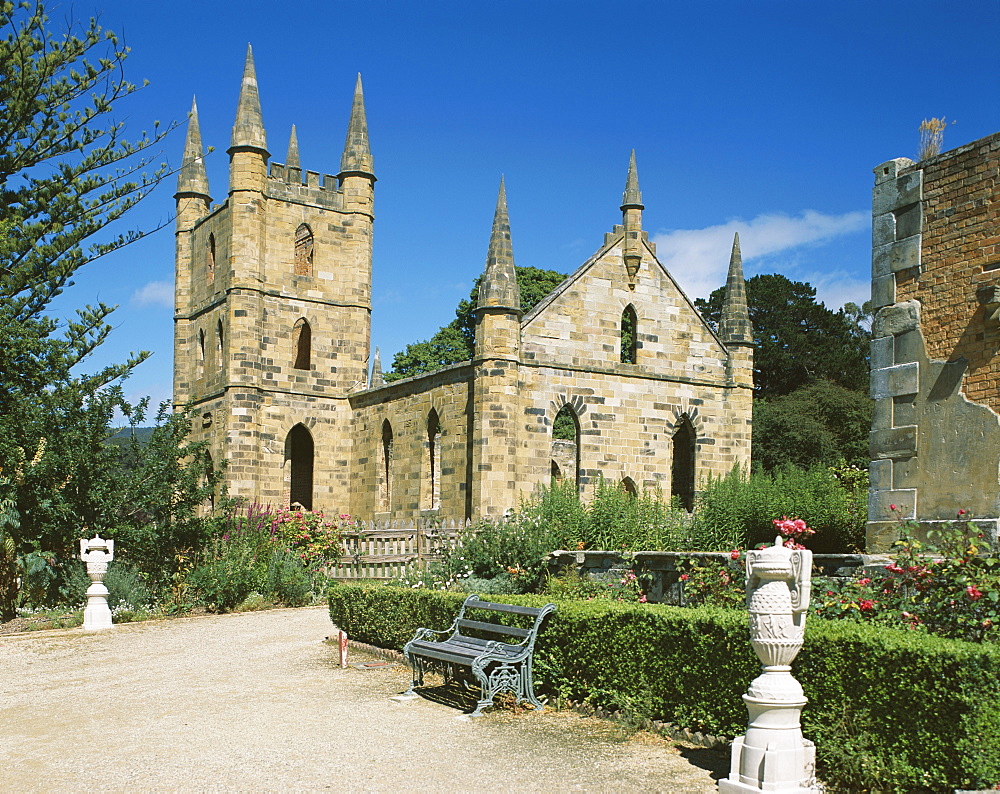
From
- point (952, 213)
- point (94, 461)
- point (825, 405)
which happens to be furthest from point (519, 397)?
point (825, 405)

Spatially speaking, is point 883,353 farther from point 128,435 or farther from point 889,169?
point 128,435

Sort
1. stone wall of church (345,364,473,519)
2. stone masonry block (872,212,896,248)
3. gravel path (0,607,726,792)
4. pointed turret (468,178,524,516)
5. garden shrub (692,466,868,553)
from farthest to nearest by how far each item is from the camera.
A: stone wall of church (345,364,473,519) < pointed turret (468,178,524,516) < garden shrub (692,466,868,553) < stone masonry block (872,212,896,248) < gravel path (0,607,726,792)

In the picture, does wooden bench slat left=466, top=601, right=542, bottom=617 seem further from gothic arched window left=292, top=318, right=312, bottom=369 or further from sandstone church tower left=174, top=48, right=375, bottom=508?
gothic arched window left=292, top=318, right=312, bottom=369

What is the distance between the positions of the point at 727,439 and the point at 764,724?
2091 centimetres

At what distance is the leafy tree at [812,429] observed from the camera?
133 feet

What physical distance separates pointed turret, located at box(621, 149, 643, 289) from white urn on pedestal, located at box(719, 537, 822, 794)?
19964 mm

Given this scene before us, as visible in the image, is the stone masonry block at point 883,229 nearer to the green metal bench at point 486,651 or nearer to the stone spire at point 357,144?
the green metal bench at point 486,651

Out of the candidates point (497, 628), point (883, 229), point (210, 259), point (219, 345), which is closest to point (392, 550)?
point (497, 628)

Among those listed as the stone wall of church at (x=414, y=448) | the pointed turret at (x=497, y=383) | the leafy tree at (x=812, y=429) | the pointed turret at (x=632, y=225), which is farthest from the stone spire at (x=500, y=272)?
the leafy tree at (x=812, y=429)

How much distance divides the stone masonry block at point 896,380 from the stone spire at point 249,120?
24.5 metres

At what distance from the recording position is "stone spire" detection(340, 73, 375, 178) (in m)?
33.3

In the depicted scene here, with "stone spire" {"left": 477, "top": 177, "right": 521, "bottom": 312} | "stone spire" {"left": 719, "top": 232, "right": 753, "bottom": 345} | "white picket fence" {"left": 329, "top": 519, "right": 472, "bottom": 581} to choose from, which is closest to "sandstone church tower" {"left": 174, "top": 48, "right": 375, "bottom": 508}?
"white picket fence" {"left": 329, "top": 519, "right": 472, "bottom": 581}

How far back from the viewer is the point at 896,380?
10930 millimetres

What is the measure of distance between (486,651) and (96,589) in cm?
923
